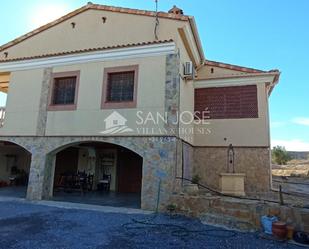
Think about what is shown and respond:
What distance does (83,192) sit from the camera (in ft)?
42.9

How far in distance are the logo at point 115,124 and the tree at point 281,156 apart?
1425 inches

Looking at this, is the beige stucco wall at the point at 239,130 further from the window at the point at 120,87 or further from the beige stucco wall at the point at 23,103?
the beige stucco wall at the point at 23,103

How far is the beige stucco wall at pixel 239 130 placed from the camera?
12.5 metres

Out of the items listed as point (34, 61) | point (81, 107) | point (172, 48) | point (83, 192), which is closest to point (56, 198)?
point (83, 192)

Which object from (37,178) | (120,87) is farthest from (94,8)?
(37,178)

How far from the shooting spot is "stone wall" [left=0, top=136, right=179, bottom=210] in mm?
9148

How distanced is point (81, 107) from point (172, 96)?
13.3 feet

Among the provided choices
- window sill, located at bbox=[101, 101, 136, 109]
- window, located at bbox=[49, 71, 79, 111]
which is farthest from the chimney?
window sill, located at bbox=[101, 101, 136, 109]

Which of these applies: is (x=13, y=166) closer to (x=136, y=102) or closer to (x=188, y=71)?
(x=136, y=102)

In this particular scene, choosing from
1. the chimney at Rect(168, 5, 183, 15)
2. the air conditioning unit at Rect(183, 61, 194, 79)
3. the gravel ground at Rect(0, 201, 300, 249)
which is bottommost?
the gravel ground at Rect(0, 201, 300, 249)

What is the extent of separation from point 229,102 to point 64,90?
324 inches

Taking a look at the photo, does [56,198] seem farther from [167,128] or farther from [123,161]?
[167,128]

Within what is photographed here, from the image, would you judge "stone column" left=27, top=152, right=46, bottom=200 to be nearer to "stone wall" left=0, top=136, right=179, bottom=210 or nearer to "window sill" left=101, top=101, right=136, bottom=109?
"stone wall" left=0, top=136, right=179, bottom=210

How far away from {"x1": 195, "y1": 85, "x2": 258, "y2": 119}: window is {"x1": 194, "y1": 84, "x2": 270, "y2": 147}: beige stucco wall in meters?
0.26
